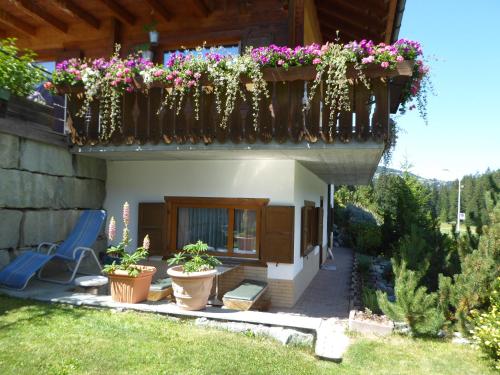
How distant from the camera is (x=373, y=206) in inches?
933

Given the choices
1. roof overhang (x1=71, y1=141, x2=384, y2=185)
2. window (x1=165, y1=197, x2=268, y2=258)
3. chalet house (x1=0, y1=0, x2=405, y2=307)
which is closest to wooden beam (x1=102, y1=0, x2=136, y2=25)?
chalet house (x1=0, y1=0, x2=405, y2=307)

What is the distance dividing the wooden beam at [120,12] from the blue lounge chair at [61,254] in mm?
4367

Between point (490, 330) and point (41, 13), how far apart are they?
1031 centimetres

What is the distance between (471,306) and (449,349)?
2.46 ft

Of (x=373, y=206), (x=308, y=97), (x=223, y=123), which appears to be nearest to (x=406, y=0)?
(x=308, y=97)

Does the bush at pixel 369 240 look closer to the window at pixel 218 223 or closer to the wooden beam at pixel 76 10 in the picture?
the window at pixel 218 223

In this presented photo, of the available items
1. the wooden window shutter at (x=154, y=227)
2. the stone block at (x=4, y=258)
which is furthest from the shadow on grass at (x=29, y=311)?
the wooden window shutter at (x=154, y=227)

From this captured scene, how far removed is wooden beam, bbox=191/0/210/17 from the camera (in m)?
8.16

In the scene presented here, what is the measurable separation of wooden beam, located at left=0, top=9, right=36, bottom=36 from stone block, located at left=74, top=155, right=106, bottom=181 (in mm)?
4295

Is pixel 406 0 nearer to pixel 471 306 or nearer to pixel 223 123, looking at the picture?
pixel 223 123

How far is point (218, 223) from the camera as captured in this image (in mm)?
7871

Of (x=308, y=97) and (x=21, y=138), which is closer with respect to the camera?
(x=308, y=97)

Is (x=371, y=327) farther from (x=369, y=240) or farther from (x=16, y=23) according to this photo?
(x=16, y=23)

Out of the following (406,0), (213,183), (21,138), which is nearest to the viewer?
(21,138)
